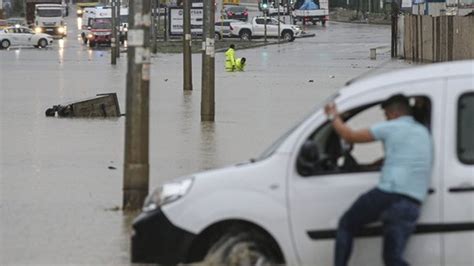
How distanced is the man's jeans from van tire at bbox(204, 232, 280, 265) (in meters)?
0.57

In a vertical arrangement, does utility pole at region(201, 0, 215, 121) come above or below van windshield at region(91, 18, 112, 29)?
below

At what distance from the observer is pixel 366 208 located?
6785mm

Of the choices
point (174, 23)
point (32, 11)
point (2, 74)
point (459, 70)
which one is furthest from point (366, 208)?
point (32, 11)

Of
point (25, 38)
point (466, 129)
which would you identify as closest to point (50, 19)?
point (25, 38)

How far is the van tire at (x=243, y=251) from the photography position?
7.23m

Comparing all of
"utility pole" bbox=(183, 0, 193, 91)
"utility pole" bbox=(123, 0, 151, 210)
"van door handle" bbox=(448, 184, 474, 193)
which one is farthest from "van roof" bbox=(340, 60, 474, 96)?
"utility pole" bbox=(183, 0, 193, 91)

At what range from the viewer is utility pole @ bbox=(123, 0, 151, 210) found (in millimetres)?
11094

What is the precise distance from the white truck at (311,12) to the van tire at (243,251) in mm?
91810

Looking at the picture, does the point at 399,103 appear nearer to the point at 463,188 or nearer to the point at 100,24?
the point at 463,188

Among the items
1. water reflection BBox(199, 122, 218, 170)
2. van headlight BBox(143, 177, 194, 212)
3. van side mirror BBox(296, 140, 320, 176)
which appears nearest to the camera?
van side mirror BBox(296, 140, 320, 176)

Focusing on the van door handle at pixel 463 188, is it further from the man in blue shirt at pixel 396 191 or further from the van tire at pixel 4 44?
the van tire at pixel 4 44

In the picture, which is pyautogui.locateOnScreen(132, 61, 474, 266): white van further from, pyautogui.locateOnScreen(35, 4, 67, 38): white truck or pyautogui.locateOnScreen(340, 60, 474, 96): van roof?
pyautogui.locateOnScreen(35, 4, 67, 38): white truck

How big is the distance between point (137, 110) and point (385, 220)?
478 cm

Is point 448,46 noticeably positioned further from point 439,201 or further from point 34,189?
point 439,201
